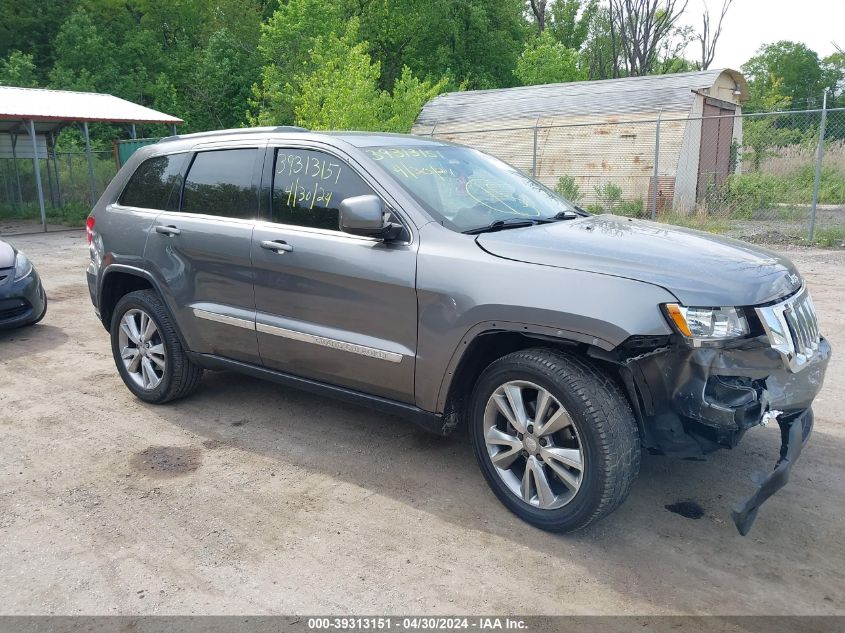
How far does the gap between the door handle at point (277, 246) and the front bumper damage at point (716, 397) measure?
1975 mm

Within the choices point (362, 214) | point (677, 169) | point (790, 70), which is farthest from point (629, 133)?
point (790, 70)

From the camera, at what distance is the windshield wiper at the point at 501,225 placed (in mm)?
3546

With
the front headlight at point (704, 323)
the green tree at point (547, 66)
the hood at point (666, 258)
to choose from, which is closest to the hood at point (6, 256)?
the hood at point (666, 258)

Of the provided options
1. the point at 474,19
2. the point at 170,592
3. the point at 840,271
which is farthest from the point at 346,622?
the point at 474,19

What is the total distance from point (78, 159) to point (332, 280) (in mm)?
24319

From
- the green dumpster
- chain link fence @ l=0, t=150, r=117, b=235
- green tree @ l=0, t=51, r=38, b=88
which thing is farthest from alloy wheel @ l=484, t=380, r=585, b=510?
green tree @ l=0, t=51, r=38, b=88

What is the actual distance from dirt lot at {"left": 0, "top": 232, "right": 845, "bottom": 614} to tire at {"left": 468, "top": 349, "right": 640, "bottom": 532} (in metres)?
0.17

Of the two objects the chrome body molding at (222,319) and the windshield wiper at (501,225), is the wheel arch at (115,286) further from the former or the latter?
the windshield wiper at (501,225)

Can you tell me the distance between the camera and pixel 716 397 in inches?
112

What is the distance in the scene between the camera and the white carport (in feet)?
59.4

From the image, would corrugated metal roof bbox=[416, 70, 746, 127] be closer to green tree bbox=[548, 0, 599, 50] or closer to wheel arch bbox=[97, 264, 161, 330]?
wheel arch bbox=[97, 264, 161, 330]

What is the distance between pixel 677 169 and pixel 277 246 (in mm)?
14293

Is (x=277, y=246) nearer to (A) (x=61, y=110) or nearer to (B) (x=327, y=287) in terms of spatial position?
(B) (x=327, y=287)

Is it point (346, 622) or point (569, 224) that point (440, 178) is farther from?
point (346, 622)
